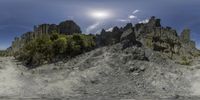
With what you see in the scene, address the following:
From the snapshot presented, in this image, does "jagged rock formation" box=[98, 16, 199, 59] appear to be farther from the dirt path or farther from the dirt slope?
the dirt path

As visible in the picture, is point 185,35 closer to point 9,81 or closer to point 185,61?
point 185,61

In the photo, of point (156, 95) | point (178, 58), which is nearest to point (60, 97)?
point (156, 95)

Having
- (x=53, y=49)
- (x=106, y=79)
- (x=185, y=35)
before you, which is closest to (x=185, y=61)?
(x=185, y=35)

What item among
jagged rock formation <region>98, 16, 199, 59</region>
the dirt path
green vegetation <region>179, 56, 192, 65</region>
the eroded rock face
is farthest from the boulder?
the dirt path

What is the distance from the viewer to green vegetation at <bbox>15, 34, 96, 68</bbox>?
183 ft

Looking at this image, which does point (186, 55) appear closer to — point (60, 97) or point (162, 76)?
point (162, 76)

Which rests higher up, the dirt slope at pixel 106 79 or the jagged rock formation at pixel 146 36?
the jagged rock formation at pixel 146 36

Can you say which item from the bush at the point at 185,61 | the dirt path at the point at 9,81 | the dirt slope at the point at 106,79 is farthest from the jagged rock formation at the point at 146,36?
the dirt path at the point at 9,81

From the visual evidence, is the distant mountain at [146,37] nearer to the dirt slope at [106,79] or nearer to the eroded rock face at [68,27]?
the eroded rock face at [68,27]

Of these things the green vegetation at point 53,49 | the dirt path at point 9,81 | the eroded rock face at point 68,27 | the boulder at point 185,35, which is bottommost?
the dirt path at point 9,81

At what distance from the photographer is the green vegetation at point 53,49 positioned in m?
55.7

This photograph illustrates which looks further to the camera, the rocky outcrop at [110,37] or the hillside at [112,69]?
the rocky outcrop at [110,37]

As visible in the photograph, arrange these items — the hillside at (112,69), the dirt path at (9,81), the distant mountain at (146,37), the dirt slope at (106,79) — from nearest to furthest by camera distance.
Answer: the dirt slope at (106,79), the dirt path at (9,81), the hillside at (112,69), the distant mountain at (146,37)

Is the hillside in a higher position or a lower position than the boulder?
lower
